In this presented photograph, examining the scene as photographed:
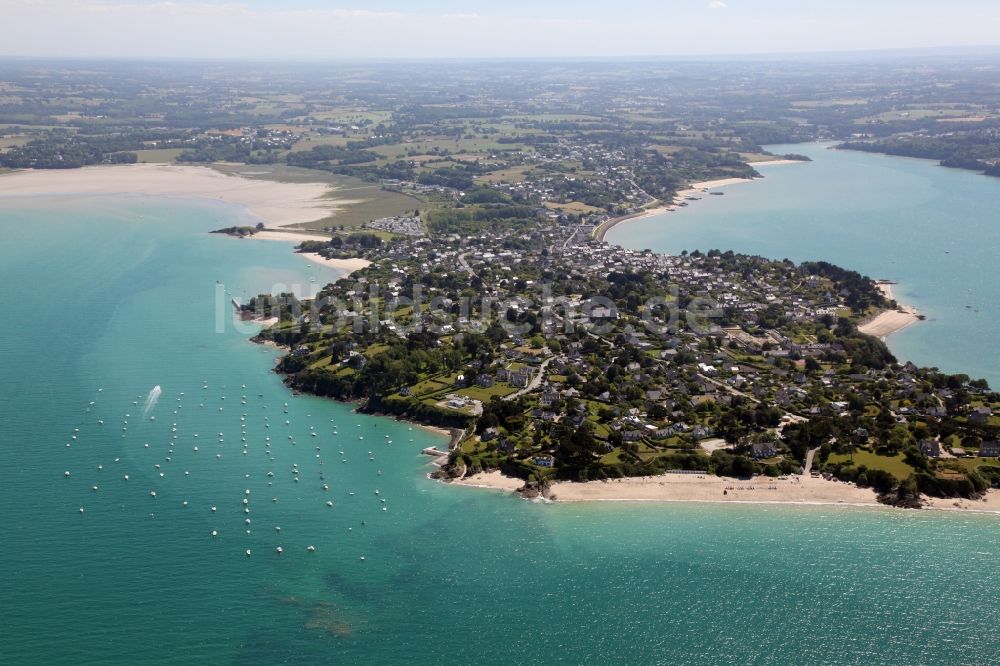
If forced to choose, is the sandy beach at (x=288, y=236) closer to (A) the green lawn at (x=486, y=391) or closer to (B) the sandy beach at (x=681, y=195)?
(B) the sandy beach at (x=681, y=195)

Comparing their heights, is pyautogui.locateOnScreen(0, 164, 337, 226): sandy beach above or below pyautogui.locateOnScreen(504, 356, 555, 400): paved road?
above

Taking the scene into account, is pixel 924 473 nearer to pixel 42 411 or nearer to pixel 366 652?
pixel 366 652

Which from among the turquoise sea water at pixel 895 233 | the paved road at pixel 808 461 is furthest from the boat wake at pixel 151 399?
the turquoise sea water at pixel 895 233

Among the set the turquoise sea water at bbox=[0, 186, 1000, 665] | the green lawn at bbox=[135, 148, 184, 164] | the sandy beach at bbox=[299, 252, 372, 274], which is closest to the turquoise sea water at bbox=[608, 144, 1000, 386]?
the turquoise sea water at bbox=[0, 186, 1000, 665]

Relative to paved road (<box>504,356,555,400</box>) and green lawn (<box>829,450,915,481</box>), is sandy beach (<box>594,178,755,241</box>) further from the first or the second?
green lawn (<box>829,450,915,481</box>)

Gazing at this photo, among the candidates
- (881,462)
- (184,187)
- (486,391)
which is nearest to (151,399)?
(486,391)
